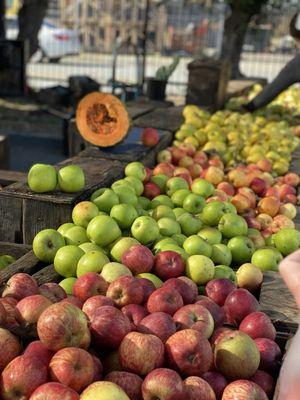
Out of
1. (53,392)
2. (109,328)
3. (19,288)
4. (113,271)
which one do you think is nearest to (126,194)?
(113,271)

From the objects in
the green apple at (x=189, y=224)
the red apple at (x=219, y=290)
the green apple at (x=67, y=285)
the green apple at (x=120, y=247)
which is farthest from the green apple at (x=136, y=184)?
the red apple at (x=219, y=290)

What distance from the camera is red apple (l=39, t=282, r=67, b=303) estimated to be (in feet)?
8.12

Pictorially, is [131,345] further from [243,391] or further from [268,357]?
[268,357]

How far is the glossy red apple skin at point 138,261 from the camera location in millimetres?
2844

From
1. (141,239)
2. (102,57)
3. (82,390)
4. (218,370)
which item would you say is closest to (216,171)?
(141,239)

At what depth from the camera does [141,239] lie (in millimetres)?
3225

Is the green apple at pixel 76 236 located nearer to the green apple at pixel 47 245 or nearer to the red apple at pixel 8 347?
the green apple at pixel 47 245

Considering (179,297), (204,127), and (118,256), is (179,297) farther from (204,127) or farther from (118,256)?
(204,127)

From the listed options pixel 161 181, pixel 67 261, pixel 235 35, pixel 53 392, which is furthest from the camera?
pixel 235 35

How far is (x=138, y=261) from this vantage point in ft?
9.33

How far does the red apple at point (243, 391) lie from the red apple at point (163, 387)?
0.63 ft

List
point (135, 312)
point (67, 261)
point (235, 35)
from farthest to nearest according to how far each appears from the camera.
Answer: point (235, 35), point (67, 261), point (135, 312)

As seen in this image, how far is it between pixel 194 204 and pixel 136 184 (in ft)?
1.51

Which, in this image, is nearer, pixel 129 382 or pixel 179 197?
pixel 129 382
